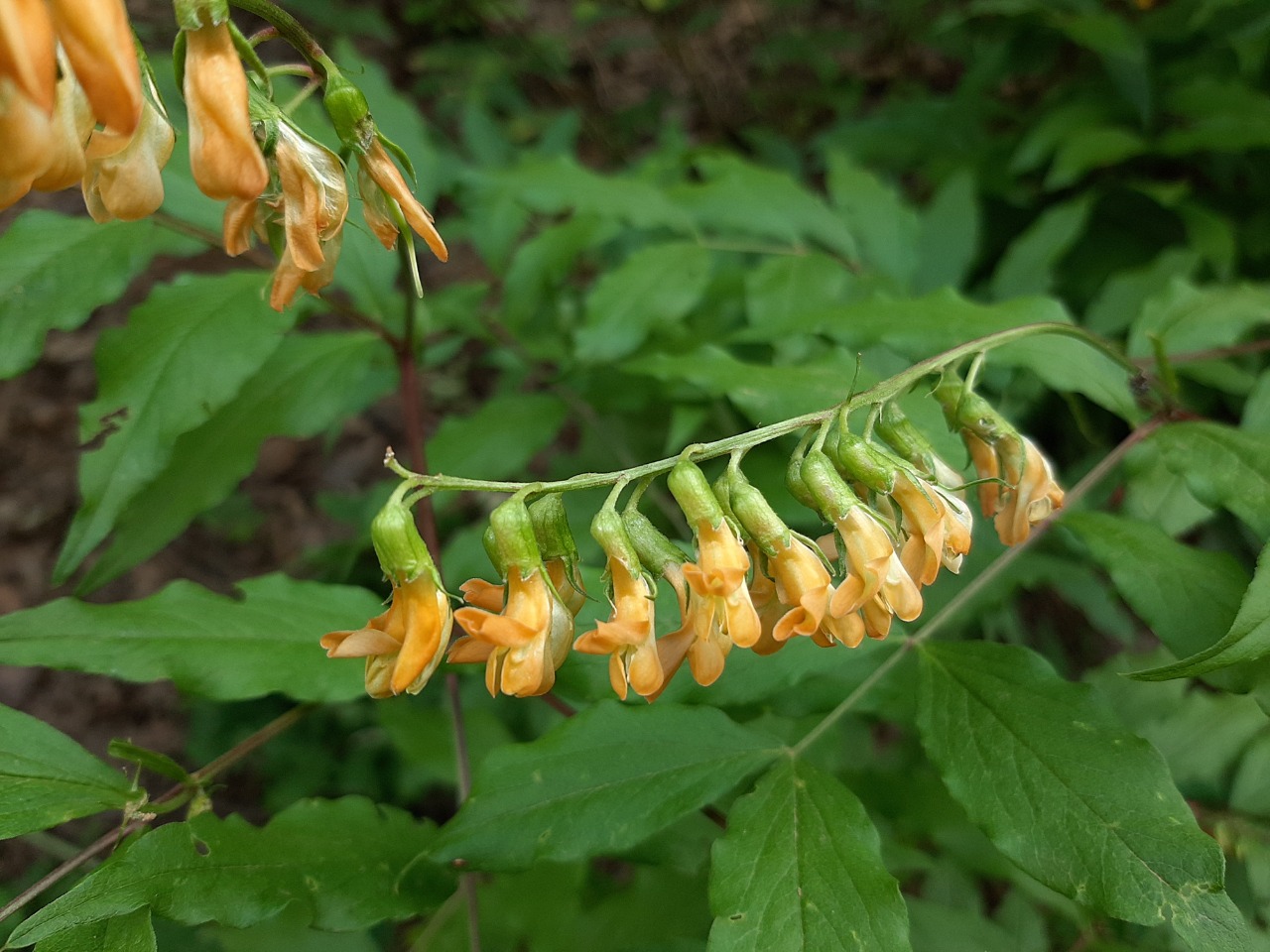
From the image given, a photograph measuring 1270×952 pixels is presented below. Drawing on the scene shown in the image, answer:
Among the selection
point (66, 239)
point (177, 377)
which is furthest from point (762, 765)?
point (66, 239)

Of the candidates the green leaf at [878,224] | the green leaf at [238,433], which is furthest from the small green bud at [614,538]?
the green leaf at [878,224]

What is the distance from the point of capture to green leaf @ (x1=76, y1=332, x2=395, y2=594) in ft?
5.24

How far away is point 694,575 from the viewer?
3.28 feet

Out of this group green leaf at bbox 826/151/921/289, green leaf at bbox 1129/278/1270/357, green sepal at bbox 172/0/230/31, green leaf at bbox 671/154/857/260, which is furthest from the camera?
green leaf at bbox 826/151/921/289

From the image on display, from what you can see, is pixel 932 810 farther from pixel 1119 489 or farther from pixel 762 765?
pixel 1119 489

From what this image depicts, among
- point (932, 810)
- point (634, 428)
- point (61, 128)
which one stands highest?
point (61, 128)

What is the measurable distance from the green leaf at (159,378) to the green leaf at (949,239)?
1716 millimetres

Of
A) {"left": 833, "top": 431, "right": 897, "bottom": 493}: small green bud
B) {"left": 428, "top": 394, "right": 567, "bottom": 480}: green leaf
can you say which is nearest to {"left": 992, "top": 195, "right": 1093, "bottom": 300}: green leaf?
{"left": 428, "top": 394, "right": 567, "bottom": 480}: green leaf

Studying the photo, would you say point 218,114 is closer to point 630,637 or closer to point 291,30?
point 291,30

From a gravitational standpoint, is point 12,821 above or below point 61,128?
below

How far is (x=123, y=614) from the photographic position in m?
1.34

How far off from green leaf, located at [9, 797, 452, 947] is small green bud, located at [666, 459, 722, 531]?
598 millimetres

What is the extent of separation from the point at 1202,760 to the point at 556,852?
4.28 feet

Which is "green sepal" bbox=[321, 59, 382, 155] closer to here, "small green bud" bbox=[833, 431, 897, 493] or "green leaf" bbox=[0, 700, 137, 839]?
"small green bud" bbox=[833, 431, 897, 493]
